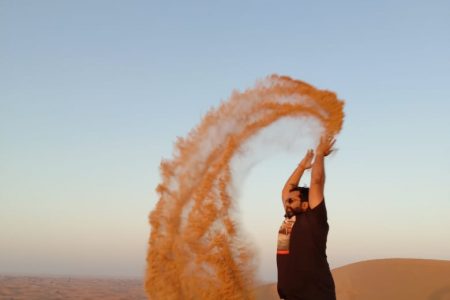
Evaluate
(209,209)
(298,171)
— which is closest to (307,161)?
(298,171)

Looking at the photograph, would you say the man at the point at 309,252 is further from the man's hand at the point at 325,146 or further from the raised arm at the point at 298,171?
the raised arm at the point at 298,171

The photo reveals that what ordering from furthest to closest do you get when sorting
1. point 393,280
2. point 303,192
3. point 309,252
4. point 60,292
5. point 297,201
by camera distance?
point 60,292
point 393,280
point 303,192
point 297,201
point 309,252

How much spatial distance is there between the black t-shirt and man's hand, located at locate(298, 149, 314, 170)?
3.08ft

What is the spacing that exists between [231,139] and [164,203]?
1701 mm

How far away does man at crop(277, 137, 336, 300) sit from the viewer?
190 inches

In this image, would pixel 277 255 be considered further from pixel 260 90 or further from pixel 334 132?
pixel 260 90

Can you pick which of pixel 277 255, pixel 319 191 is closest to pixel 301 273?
pixel 277 255

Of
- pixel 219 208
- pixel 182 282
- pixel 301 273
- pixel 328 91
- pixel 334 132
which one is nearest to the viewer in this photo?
pixel 301 273

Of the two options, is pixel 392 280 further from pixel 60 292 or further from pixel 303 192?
pixel 60 292

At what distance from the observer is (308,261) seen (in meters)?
4.85

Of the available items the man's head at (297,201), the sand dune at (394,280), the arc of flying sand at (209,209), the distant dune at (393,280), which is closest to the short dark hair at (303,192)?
the man's head at (297,201)

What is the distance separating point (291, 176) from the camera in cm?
582

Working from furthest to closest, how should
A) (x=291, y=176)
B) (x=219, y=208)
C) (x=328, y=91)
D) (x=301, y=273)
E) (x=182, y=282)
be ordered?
(x=219, y=208) < (x=182, y=282) < (x=328, y=91) < (x=291, y=176) < (x=301, y=273)

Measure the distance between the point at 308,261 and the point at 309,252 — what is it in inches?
3.5
